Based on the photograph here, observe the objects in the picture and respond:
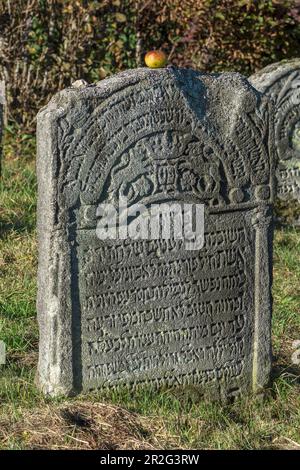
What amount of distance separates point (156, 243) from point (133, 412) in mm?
771

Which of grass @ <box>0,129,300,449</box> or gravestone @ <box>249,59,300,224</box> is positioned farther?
gravestone @ <box>249,59,300,224</box>

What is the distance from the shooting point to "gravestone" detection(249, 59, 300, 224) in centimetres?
802

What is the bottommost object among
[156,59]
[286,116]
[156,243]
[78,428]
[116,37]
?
[78,428]

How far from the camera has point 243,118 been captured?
16.7 feet

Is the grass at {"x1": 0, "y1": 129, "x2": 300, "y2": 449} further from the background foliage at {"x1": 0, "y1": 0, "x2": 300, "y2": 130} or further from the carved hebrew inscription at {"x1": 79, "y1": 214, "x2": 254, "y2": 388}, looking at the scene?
the background foliage at {"x1": 0, "y1": 0, "x2": 300, "y2": 130}

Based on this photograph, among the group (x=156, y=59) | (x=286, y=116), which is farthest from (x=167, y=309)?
(x=286, y=116)

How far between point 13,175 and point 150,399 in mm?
3820

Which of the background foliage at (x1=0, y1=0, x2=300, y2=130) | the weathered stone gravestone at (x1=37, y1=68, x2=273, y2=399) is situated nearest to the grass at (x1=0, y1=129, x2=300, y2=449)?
the weathered stone gravestone at (x1=37, y1=68, x2=273, y2=399)

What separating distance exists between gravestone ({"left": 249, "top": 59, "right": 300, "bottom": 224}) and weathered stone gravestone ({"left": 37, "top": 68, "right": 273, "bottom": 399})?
2.92m

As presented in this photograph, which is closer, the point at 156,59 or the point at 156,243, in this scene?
the point at 156,243

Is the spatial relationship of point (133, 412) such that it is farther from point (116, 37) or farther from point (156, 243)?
point (116, 37)

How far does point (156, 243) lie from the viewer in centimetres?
505

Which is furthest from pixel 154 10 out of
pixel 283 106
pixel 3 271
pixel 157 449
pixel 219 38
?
pixel 157 449

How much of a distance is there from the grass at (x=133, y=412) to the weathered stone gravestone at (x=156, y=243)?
119 mm
